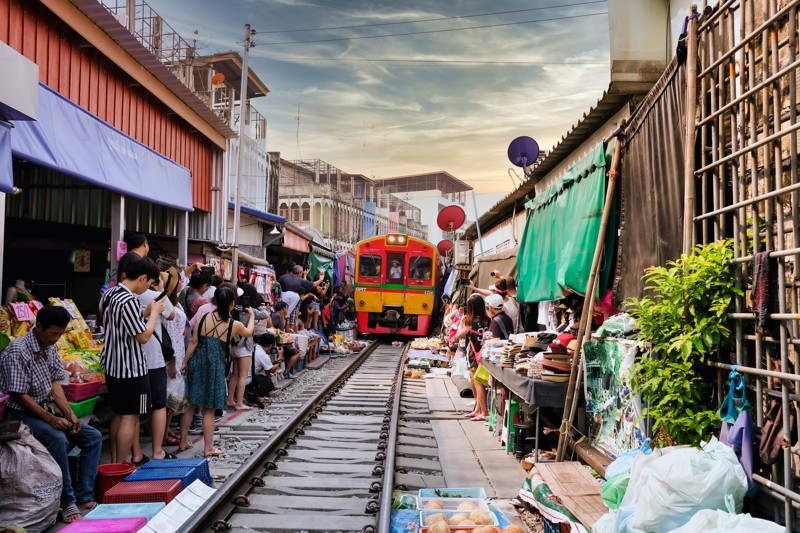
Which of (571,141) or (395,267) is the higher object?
(571,141)

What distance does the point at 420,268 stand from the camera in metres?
19.9

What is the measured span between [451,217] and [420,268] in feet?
5.92

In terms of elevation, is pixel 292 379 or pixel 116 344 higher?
pixel 116 344

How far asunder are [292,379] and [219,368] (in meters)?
5.50

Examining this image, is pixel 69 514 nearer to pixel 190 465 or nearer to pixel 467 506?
pixel 190 465

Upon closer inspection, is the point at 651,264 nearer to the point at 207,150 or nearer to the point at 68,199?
the point at 68,199

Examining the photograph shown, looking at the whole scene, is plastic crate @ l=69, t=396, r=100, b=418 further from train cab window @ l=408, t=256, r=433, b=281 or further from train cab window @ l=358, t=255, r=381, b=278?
train cab window @ l=408, t=256, r=433, b=281

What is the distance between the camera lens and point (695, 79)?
13.9ft

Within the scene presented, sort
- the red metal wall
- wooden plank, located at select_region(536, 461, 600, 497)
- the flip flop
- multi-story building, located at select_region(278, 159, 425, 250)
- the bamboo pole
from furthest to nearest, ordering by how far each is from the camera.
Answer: multi-story building, located at select_region(278, 159, 425, 250), the red metal wall, the flip flop, the bamboo pole, wooden plank, located at select_region(536, 461, 600, 497)

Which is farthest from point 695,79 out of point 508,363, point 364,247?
point 364,247

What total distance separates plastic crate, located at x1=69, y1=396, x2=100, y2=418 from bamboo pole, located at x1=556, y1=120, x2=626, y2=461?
416cm

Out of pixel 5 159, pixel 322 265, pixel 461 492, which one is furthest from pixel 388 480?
pixel 322 265

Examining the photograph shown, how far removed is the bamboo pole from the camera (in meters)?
5.67

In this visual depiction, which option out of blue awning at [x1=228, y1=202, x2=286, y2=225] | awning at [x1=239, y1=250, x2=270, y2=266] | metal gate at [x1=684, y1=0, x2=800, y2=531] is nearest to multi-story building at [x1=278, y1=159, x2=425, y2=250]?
blue awning at [x1=228, y1=202, x2=286, y2=225]
